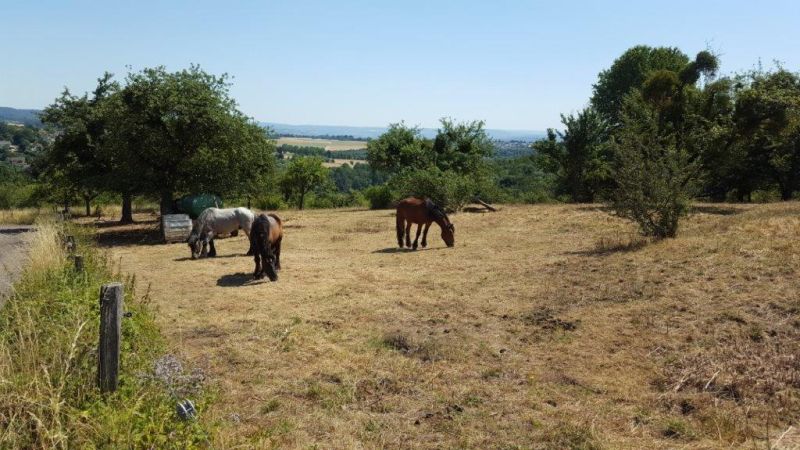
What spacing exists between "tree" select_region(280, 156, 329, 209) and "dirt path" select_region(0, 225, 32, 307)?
23436mm

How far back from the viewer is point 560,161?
2986cm

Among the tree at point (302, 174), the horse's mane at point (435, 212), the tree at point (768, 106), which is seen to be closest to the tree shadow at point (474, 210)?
the horse's mane at point (435, 212)

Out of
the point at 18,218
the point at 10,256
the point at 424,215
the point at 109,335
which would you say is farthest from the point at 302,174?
the point at 109,335

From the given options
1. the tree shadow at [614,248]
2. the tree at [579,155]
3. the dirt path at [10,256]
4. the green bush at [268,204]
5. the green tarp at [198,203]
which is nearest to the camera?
the dirt path at [10,256]

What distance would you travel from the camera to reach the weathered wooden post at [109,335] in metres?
4.56

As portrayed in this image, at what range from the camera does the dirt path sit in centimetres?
1029

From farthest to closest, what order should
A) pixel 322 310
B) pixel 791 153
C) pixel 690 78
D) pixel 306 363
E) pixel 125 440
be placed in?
pixel 791 153 → pixel 690 78 → pixel 322 310 → pixel 306 363 → pixel 125 440

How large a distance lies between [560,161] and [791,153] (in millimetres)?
11231

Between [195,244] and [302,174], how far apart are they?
106 ft

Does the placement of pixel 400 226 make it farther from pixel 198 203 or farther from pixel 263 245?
pixel 198 203

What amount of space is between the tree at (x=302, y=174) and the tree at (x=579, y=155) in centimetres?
2103

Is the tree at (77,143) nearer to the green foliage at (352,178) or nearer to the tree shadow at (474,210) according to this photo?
the tree shadow at (474,210)

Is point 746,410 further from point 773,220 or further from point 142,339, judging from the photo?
point 773,220

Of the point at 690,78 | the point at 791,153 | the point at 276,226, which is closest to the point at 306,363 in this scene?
the point at 276,226
